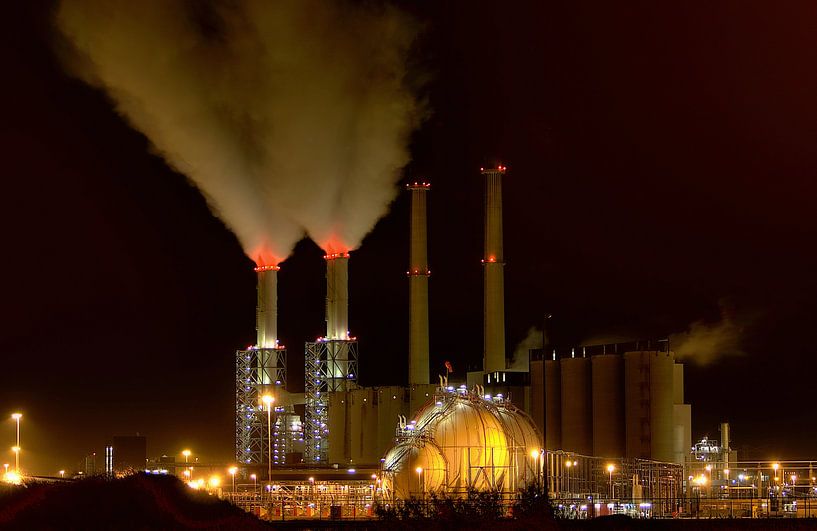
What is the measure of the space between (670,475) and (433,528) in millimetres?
35780

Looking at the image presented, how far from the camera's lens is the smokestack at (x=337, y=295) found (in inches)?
4168

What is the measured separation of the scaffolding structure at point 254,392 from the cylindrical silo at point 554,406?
29249 mm

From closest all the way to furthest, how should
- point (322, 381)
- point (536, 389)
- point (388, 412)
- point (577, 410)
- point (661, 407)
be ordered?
1. point (661, 407)
2. point (577, 410)
3. point (536, 389)
4. point (388, 412)
5. point (322, 381)

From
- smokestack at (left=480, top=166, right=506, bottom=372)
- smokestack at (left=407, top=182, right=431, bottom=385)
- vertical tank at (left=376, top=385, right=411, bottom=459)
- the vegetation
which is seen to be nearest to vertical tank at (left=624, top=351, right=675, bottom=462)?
smokestack at (left=480, top=166, right=506, bottom=372)

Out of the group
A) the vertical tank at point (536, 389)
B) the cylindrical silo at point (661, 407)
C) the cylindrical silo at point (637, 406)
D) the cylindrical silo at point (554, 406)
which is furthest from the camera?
the vertical tank at point (536, 389)

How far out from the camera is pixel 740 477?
84.6 meters

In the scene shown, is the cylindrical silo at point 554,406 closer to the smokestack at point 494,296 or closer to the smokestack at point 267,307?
the smokestack at point 494,296

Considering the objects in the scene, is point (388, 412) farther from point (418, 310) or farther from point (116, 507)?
point (116, 507)

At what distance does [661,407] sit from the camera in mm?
80438

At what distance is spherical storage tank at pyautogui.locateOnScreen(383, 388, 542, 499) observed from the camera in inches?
2542

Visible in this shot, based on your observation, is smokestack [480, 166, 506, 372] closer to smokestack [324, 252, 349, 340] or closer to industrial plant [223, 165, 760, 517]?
industrial plant [223, 165, 760, 517]

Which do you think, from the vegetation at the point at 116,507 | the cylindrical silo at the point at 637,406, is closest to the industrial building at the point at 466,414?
the cylindrical silo at the point at 637,406

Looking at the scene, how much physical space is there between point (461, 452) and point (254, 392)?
50499mm

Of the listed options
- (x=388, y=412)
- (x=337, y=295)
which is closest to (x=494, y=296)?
(x=388, y=412)
